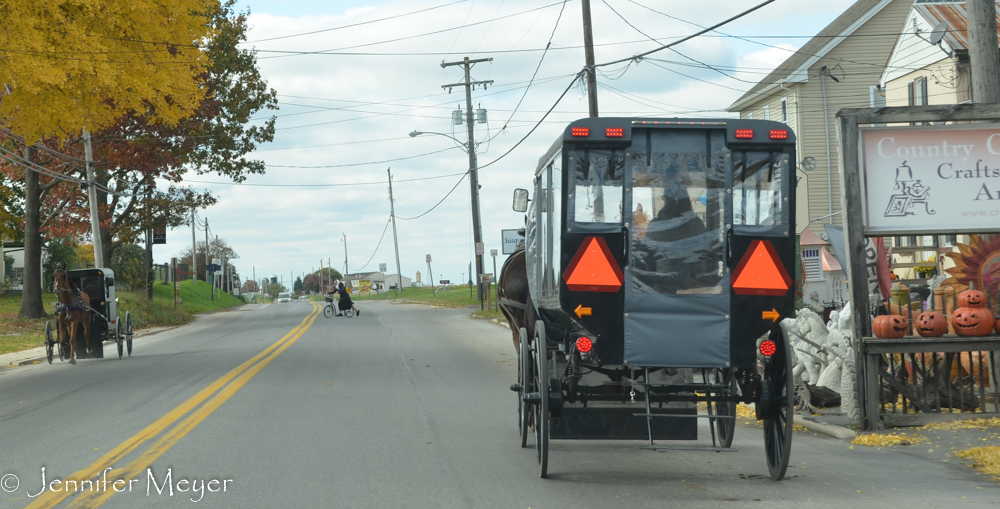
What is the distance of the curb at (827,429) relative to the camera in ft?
30.5

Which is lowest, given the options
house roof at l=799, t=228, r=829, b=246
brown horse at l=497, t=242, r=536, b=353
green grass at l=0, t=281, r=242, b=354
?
green grass at l=0, t=281, r=242, b=354

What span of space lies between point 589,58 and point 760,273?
17130 mm

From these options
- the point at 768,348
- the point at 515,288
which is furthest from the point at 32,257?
the point at 768,348

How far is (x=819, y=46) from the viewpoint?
35.4 metres

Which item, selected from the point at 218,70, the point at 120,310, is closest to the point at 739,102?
the point at 218,70

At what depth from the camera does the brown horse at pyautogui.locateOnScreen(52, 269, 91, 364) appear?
57.7 ft

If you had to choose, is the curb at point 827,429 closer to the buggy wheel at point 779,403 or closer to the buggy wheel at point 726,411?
the buggy wheel at point 726,411

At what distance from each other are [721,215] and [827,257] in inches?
852

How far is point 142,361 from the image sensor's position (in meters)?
18.9

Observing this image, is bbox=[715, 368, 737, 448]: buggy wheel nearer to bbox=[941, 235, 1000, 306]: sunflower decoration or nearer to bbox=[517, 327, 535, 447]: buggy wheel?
bbox=[517, 327, 535, 447]: buggy wheel

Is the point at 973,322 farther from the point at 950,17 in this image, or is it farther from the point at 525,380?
the point at 950,17

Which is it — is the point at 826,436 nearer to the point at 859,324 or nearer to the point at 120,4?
the point at 859,324

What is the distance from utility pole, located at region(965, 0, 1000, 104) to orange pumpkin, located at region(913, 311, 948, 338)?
2444mm

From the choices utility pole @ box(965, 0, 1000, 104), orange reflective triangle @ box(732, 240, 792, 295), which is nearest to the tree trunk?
utility pole @ box(965, 0, 1000, 104)
